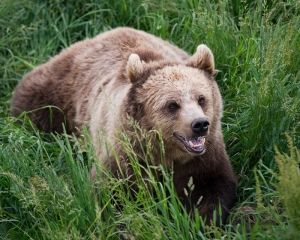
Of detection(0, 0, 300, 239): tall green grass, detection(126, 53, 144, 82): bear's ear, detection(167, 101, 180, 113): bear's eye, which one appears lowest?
detection(0, 0, 300, 239): tall green grass

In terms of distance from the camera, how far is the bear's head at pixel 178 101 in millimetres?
4832

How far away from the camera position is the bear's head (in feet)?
15.9

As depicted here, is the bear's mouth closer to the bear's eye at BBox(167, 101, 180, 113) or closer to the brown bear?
the brown bear

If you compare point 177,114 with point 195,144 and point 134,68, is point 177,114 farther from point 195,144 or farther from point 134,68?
point 134,68

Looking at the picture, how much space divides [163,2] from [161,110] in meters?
2.33

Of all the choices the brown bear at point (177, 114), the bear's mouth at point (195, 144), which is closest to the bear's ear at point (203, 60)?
the brown bear at point (177, 114)

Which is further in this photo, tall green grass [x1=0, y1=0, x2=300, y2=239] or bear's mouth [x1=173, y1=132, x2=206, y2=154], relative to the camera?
bear's mouth [x1=173, y1=132, x2=206, y2=154]

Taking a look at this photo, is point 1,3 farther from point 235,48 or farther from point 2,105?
point 235,48

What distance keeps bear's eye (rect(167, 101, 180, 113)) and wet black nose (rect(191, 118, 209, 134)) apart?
257 mm

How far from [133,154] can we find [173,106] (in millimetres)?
452

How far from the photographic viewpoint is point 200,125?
15.4 feet

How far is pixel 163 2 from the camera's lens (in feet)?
23.3

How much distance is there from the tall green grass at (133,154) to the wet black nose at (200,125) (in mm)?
410

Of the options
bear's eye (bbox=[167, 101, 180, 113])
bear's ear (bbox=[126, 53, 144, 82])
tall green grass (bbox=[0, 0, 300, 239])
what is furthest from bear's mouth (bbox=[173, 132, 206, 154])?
bear's ear (bbox=[126, 53, 144, 82])
